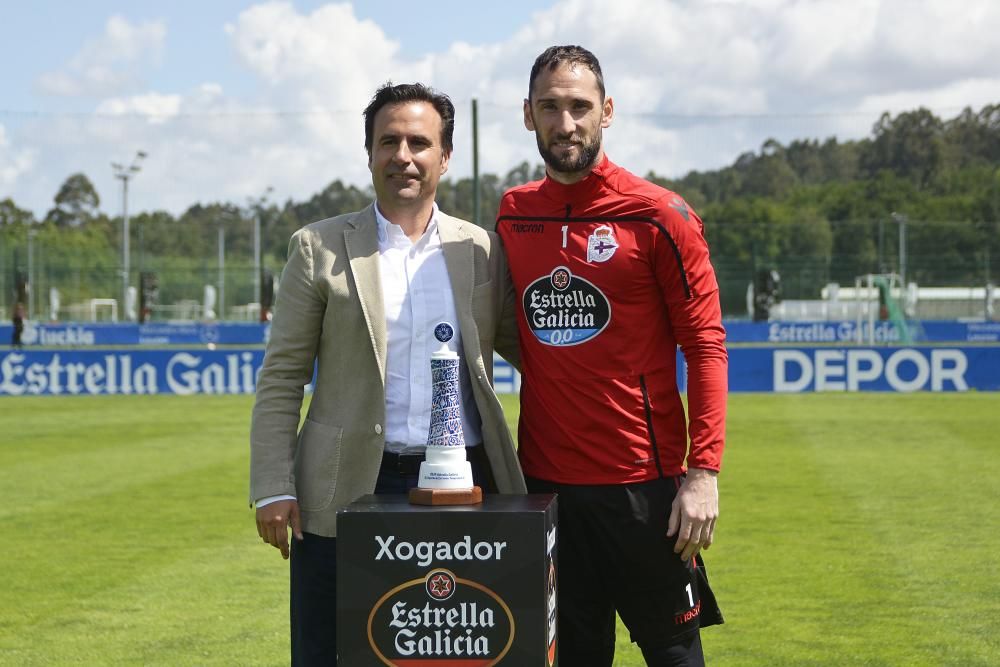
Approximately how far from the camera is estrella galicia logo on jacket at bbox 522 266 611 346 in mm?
3678

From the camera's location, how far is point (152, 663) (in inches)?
234

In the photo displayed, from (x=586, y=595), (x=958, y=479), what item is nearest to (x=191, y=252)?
(x=958, y=479)

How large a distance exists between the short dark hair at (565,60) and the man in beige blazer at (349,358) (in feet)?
0.93

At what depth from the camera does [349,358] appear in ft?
11.5

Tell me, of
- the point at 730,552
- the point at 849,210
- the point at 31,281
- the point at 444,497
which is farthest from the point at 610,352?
the point at 31,281

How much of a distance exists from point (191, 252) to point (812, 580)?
138 feet

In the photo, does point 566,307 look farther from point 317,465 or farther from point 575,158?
point 317,465

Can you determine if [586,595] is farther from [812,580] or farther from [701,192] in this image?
[701,192]

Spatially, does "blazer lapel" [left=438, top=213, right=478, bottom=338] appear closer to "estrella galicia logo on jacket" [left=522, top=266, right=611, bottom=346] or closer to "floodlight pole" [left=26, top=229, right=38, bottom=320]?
"estrella galicia logo on jacket" [left=522, top=266, right=611, bottom=346]

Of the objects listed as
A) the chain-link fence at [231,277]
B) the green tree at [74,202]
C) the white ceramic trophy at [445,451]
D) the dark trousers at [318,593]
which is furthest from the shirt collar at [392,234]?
the green tree at [74,202]

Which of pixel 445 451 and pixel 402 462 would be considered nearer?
pixel 445 451

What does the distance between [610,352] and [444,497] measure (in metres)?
0.83

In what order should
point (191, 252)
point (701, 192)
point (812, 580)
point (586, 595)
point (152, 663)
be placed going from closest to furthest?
point (586, 595) → point (152, 663) → point (812, 580) → point (701, 192) → point (191, 252)

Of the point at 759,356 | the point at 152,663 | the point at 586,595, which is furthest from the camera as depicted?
the point at 759,356
